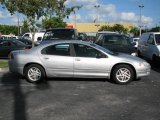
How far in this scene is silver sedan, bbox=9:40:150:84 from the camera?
10547mm

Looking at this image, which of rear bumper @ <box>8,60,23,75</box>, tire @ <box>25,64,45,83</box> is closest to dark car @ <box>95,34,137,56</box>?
tire @ <box>25,64,45,83</box>

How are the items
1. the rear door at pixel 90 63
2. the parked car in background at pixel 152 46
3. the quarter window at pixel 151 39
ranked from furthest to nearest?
the quarter window at pixel 151 39 < the parked car in background at pixel 152 46 < the rear door at pixel 90 63

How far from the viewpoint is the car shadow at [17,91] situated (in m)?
6.84

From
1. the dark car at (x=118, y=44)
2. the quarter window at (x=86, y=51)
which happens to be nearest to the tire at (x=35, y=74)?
the quarter window at (x=86, y=51)

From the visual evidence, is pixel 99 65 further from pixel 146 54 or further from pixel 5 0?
pixel 5 0

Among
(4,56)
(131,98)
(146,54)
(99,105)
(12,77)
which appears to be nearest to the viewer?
(99,105)

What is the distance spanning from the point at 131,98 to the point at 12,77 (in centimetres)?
537

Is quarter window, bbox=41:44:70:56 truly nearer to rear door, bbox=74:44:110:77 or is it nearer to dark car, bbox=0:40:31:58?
rear door, bbox=74:44:110:77

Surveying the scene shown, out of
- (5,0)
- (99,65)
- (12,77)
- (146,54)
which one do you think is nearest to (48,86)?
(99,65)

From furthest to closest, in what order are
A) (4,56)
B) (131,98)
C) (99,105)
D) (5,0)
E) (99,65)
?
(4,56), (5,0), (99,65), (131,98), (99,105)

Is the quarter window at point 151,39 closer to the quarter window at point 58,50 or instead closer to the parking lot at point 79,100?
the parking lot at point 79,100

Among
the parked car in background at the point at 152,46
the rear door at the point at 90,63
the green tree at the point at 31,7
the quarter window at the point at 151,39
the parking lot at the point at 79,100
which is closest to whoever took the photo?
the parking lot at the point at 79,100

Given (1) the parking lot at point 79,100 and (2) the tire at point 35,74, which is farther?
(2) the tire at point 35,74

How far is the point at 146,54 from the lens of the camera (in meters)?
16.9
